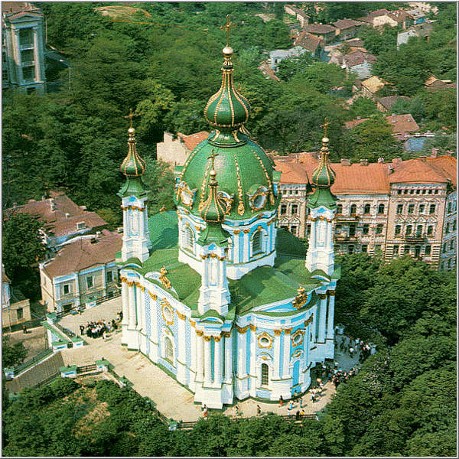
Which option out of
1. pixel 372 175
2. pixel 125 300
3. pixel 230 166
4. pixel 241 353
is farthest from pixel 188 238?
pixel 372 175

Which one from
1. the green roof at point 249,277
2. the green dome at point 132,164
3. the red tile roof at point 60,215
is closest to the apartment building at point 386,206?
the red tile roof at point 60,215

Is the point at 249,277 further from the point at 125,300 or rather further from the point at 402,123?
the point at 402,123

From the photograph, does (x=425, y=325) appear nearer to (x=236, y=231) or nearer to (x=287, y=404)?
(x=287, y=404)

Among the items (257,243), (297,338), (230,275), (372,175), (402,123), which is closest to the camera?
(297,338)

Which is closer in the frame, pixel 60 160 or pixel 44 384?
pixel 44 384

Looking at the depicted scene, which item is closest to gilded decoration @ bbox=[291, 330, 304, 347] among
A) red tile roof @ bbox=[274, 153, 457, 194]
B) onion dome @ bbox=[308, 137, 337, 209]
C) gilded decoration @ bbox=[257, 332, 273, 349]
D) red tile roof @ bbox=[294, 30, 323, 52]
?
gilded decoration @ bbox=[257, 332, 273, 349]

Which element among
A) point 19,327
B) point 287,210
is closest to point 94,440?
point 19,327
